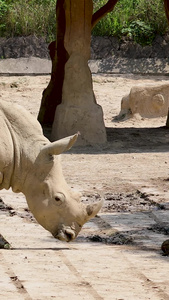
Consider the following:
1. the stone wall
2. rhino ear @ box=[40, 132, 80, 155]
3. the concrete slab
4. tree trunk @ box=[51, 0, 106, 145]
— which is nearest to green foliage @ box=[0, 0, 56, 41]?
the stone wall

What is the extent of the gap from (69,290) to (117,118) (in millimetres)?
13226

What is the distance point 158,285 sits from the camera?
→ 19.7ft

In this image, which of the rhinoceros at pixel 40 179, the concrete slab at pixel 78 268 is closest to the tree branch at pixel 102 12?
the concrete slab at pixel 78 268

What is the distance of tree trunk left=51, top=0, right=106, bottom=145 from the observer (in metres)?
14.3

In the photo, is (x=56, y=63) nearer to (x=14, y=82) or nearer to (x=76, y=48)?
(x=76, y=48)

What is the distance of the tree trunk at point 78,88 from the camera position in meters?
14.3

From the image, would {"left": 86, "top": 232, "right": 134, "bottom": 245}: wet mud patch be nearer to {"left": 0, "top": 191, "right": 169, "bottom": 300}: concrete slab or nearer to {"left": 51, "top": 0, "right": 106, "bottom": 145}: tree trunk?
{"left": 0, "top": 191, "right": 169, "bottom": 300}: concrete slab

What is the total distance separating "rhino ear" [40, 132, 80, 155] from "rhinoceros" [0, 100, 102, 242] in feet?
0.07

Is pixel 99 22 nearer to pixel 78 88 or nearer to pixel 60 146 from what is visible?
pixel 78 88

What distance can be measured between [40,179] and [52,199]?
19 cm

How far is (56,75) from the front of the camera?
16.6m

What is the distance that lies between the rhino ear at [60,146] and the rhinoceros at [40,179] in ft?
0.07

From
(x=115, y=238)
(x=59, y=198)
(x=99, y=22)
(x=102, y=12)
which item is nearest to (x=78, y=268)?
(x=59, y=198)

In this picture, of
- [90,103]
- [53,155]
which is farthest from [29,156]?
[90,103]
